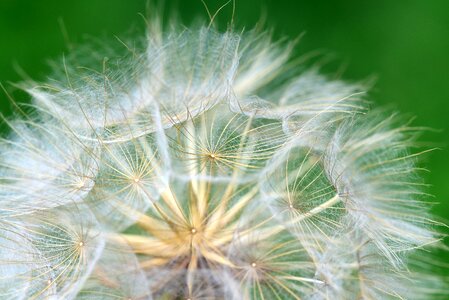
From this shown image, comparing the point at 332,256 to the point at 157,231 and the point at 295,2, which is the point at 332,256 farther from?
the point at 295,2

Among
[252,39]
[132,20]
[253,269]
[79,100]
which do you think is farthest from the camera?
[132,20]

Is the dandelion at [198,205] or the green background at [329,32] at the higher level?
the green background at [329,32]

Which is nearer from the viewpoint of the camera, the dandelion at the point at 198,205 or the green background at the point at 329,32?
the dandelion at the point at 198,205

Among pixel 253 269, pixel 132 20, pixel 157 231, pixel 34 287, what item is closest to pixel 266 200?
pixel 253 269

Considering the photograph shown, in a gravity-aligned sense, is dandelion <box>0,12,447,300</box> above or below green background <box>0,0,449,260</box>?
below

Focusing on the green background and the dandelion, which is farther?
the green background
